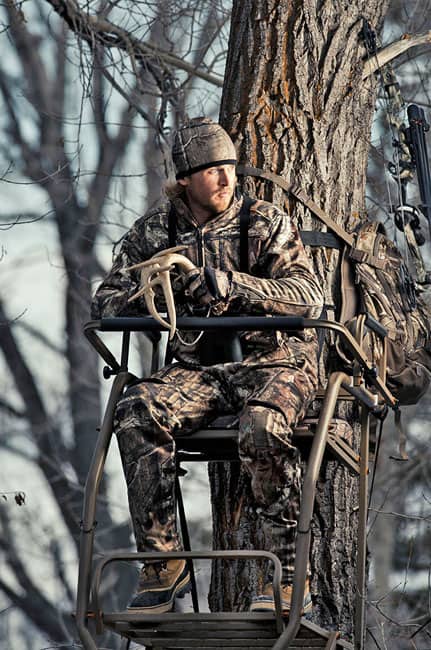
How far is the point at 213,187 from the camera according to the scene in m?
6.00

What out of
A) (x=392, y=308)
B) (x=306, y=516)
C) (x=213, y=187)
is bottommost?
(x=306, y=516)

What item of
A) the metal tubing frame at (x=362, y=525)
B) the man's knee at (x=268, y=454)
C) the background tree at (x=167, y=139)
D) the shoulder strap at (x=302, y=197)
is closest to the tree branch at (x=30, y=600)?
the background tree at (x=167, y=139)

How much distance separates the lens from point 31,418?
17234 mm

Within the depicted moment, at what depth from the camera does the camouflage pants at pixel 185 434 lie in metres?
5.31

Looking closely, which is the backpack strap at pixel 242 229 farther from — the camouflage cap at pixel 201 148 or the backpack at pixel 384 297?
Answer: the backpack at pixel 384 297

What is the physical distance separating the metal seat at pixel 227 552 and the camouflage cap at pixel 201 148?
2.72ft

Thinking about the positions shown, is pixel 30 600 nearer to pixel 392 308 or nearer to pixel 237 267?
pixel 392 308

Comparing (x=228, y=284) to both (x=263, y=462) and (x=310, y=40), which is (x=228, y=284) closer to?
(x=263, y=462)

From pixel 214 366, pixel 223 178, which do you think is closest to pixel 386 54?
pixel 223 178

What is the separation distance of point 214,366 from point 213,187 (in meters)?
0.79

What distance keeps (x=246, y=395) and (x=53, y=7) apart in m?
5.14

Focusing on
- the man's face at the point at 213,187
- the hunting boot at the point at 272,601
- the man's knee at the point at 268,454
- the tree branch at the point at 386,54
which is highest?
the tree branch at the point at 386,54

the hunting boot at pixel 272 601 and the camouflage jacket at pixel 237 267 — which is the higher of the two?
the camouflage jacket at pixel 237 267

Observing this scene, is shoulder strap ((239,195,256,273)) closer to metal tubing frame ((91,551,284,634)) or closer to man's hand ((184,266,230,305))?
man's hand ((184,266,230,305))
